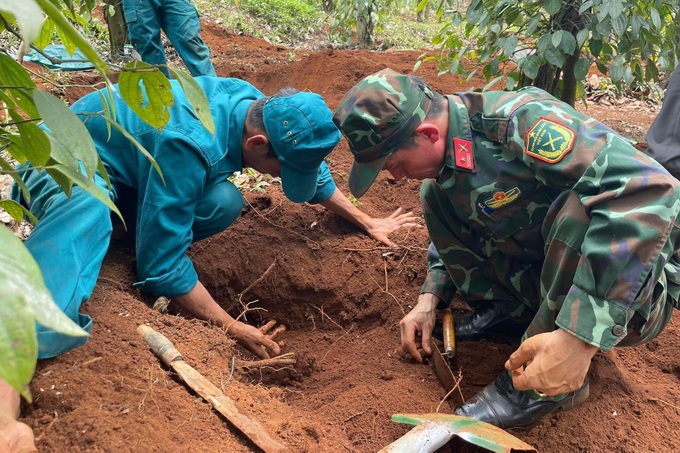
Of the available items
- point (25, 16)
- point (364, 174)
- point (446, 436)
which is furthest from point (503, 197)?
point (25, 16)

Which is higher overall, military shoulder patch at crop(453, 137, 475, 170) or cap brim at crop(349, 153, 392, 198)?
military shoulder patch at crop(453, 137, 475, 170)

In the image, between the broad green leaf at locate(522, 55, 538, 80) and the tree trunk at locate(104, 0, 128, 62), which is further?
the tree trunk at locate(104, 0, 128, 62)

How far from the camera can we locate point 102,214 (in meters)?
1.78

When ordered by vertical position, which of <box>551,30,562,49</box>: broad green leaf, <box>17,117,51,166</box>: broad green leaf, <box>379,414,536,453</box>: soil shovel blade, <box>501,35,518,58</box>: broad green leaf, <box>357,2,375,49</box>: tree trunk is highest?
<box>17,117,51,166</box>: broad green leaf

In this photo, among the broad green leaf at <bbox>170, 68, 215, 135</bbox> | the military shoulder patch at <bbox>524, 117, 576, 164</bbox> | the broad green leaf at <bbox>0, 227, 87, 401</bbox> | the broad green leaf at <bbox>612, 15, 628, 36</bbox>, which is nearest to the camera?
the broad green leaf at <bbox>0, 227, 87, 401</bbox>

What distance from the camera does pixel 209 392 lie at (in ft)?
5.06

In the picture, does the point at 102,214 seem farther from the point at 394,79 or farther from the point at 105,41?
the point at 105,41

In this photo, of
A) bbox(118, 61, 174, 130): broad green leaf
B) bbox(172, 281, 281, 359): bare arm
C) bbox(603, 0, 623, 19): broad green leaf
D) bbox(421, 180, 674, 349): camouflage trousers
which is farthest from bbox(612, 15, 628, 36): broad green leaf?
bbox(118, 61, 174, 130): broad green leaf

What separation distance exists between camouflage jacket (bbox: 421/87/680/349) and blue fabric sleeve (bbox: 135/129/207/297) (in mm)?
909

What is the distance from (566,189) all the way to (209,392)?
3.80 feet

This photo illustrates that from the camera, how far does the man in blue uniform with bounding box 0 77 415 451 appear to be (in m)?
1.95

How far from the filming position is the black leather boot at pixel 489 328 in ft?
6.97

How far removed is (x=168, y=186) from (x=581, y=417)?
1.57m

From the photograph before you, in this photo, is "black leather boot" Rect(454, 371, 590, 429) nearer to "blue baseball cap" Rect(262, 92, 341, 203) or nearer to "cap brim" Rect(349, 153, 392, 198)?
"cap brim" Rect(349, 153, 392, 198)
